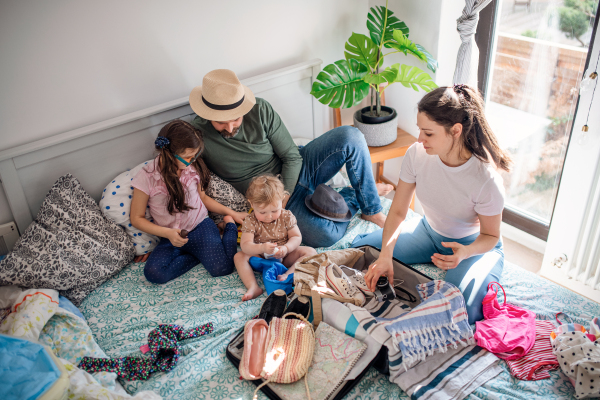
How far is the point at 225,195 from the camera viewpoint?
7.14 ft

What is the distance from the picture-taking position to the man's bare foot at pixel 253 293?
1783 millimetres

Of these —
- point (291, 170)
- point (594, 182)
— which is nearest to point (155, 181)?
point (291, 170)

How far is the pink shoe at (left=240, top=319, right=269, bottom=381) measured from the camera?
142 cm

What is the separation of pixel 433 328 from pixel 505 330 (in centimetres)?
26

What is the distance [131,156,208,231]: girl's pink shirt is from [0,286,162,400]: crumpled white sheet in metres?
0.55

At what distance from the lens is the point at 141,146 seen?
2.20 m

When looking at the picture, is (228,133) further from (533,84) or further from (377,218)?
(533,84)

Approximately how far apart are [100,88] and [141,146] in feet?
1.07

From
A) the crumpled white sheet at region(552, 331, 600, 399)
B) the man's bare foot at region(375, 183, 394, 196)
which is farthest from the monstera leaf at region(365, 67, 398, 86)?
the crumpled white sheet at region(552, 331, 600, 399)

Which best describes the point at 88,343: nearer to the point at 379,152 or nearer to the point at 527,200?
the point at 379,152

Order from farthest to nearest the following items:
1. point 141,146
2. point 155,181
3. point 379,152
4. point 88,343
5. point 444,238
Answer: point 379,152
point 141,146
point 155,181
point 444,238
point 88,343

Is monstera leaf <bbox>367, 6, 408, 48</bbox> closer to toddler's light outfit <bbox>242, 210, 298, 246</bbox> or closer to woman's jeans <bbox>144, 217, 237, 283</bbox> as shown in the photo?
toddler's light outfit <bbox>242, 210, 298, 246</bbox>

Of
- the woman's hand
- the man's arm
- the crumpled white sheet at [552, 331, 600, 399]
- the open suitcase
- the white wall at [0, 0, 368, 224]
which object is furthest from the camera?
the man's arm

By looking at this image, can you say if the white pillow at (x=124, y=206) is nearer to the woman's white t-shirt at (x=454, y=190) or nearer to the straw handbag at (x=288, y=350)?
the straw handbag at (x=288, y=350)
